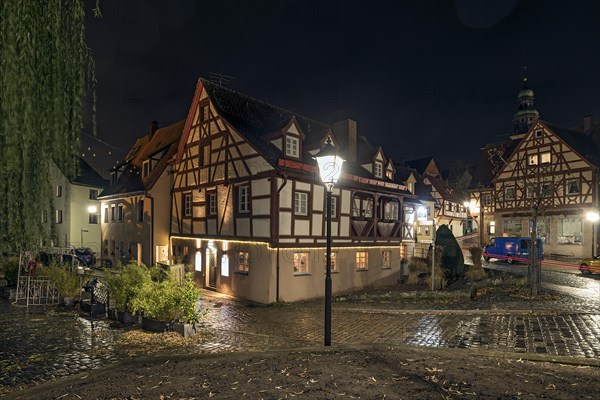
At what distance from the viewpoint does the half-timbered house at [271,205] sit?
63.2 ft

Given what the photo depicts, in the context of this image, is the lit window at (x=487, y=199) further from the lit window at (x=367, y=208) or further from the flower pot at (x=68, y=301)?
the flower pot at (x=68, y=301)

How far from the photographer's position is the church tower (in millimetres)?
64750

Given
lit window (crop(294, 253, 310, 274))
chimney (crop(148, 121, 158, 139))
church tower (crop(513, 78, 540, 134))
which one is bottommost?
lit window (crop(294, 253, 310, 274))

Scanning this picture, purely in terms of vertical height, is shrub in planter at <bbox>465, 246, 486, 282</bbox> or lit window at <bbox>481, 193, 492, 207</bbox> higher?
lit window at <bbox>481, 193, 492, 207</bbox>

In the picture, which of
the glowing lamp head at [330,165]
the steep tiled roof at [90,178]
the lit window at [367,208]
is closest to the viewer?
the glowing lamp head at [330,165]

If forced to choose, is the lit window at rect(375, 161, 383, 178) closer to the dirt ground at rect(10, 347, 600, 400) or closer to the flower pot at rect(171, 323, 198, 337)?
the flower pot at rect(171, 323, 198, 337)

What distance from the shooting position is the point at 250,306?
18.2m

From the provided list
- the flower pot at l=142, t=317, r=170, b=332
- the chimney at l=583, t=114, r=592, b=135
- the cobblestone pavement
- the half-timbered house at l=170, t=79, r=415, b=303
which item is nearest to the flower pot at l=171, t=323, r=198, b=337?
the flower pot at l=142, t=317, r=170, b=332

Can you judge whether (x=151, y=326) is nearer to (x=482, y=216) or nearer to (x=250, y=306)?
(x=250, y=306)

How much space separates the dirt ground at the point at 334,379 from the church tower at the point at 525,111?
65.5 m

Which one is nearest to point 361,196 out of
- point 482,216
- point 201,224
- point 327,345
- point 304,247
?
point 304,247

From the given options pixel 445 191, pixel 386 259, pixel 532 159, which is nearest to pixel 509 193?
pixel 532 159

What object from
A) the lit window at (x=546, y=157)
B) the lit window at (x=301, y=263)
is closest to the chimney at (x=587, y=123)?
the lit window at (x=546, y=157)

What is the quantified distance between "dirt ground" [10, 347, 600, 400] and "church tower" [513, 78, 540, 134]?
6546 cm
